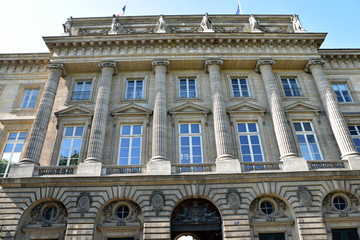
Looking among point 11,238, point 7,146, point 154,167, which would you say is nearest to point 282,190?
point 154,167

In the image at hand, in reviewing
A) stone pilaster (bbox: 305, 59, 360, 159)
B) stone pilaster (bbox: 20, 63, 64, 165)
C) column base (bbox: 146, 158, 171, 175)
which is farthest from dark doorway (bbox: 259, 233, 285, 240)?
stone pilaster (bbox: 20, 63, 64, 165)

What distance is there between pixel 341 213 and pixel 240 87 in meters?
11.5

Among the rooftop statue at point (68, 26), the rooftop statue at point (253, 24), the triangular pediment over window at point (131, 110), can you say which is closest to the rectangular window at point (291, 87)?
the rooftop statue at point (253, 24)

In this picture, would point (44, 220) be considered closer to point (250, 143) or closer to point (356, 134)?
point (250, 143)

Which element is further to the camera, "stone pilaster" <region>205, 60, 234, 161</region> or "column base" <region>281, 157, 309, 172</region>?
"stone pilaster" <region>205, 60, 234, 161</region>

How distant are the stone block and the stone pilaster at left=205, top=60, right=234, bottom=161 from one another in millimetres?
3354

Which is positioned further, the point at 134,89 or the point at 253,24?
the point at 253,24

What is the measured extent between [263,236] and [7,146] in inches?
752

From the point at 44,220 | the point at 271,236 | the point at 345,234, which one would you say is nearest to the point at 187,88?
the point at 271,236

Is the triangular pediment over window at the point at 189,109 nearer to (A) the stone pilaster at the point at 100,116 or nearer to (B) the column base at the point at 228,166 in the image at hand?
(B) the column base at the point at 228,166

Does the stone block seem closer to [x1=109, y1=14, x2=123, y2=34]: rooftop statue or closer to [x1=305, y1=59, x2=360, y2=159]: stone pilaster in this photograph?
[x1=305, y1=59, x2=360, y2=159]: stone pilaster

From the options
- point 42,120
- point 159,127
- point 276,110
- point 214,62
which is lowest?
point 159,127

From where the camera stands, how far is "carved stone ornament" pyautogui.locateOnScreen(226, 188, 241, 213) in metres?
15.6

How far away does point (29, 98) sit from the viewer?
74.6ft
